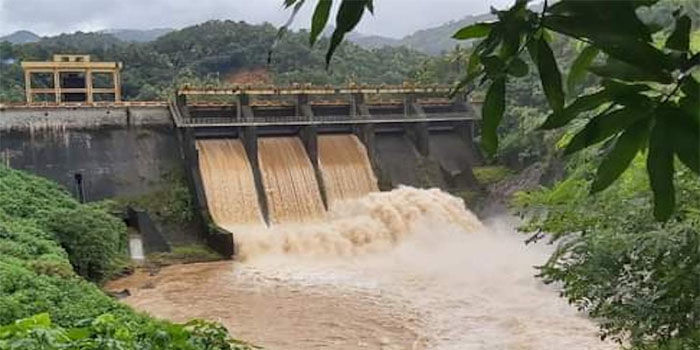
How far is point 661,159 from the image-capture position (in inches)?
18.6

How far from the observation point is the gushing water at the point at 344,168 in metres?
11.7

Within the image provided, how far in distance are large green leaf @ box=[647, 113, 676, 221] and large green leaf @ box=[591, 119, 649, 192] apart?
12mm

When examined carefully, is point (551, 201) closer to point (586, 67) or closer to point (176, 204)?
point (586, 67)

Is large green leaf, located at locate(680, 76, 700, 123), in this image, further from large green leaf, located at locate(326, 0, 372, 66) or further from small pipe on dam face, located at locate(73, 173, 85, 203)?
small pipe on dam face, located at locate(73, 173, 85, 203)

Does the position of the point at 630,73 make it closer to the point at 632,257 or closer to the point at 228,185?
the point at 632,257

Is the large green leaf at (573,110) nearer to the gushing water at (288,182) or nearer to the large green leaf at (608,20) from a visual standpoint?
the large green leaf at (608,20)

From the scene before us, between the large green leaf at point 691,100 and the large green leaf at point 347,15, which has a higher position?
the large green leaf at point 347,15

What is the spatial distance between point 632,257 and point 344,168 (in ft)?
29.6

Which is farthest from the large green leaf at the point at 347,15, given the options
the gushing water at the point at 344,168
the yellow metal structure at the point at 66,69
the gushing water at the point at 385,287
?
the yellow metal structure at the point at 66,69

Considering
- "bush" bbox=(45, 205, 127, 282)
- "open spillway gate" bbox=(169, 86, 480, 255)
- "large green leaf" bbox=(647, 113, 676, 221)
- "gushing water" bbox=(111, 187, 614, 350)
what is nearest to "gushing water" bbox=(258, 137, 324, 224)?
"open spillway gate" bbox=(169, 86, 480, 255)

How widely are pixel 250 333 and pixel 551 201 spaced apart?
156 inches

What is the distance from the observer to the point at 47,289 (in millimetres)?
5168

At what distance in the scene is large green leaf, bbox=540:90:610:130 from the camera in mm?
523

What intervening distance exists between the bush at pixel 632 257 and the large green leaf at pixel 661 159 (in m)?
2.01
